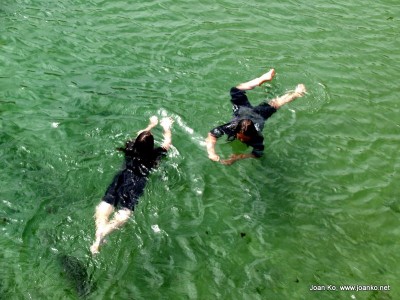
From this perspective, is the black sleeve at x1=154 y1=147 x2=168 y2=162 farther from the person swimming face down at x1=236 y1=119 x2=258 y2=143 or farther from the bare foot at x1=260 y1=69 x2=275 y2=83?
the bare foot at x1=260 y1=69 x2=275 y2=83

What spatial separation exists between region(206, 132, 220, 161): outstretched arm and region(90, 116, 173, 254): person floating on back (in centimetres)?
115

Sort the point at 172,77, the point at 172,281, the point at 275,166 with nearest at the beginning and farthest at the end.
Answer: the point at 172,281 < the point at 275,166 < the point at 172,77

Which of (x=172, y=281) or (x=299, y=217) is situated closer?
(x=172, y=281)

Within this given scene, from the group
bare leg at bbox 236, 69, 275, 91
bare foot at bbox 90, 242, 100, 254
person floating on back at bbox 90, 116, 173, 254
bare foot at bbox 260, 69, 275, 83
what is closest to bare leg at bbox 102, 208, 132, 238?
person floating on back at bbox 90, 116, 173, 254

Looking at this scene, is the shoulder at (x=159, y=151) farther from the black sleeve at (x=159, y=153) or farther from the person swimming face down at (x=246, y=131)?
the person swimming face down at (x=246, y=131)

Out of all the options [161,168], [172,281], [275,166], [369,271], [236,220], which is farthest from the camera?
[275,166]

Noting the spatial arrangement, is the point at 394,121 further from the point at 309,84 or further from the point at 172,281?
the point at 172,281

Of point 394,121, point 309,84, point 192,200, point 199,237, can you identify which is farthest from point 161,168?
point 394,121

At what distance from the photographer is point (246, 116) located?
10.8 meters

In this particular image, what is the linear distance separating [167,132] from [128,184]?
2005 millimetres

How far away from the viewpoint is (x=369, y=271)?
26.8ft

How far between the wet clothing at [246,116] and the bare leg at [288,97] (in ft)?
0.81

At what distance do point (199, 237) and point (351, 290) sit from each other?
3.09 meters

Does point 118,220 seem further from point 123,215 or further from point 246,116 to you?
point 246,116
